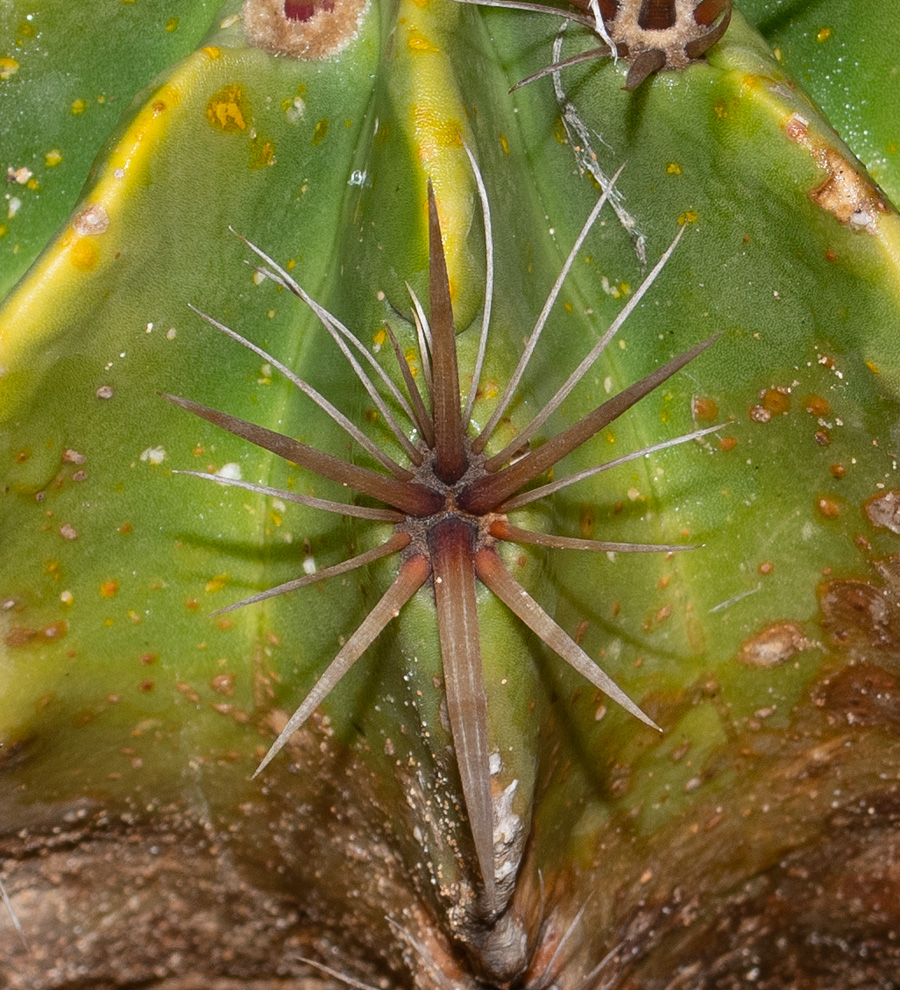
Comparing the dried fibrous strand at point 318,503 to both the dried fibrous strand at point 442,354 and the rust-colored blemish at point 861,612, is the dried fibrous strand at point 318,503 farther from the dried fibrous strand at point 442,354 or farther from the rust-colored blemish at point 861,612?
the rust-colored blemish at point 861,612

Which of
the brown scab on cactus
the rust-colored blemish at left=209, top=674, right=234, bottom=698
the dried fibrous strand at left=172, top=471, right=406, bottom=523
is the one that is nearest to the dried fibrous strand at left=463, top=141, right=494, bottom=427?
the dried fibrous strand at left=172, top=471, right=406, bottom=523

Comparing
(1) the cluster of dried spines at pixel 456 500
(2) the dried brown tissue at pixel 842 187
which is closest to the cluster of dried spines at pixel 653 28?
(2) the dried brown tissue at pixel 842 187

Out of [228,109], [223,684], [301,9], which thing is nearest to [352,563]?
[223,684]

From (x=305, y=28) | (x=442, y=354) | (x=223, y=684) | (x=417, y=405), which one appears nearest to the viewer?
(x=442, y=354)

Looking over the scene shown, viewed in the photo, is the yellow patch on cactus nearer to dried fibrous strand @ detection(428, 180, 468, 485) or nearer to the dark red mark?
the dark red mark

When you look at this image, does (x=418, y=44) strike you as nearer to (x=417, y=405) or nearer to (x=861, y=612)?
(x=417, y=405)
